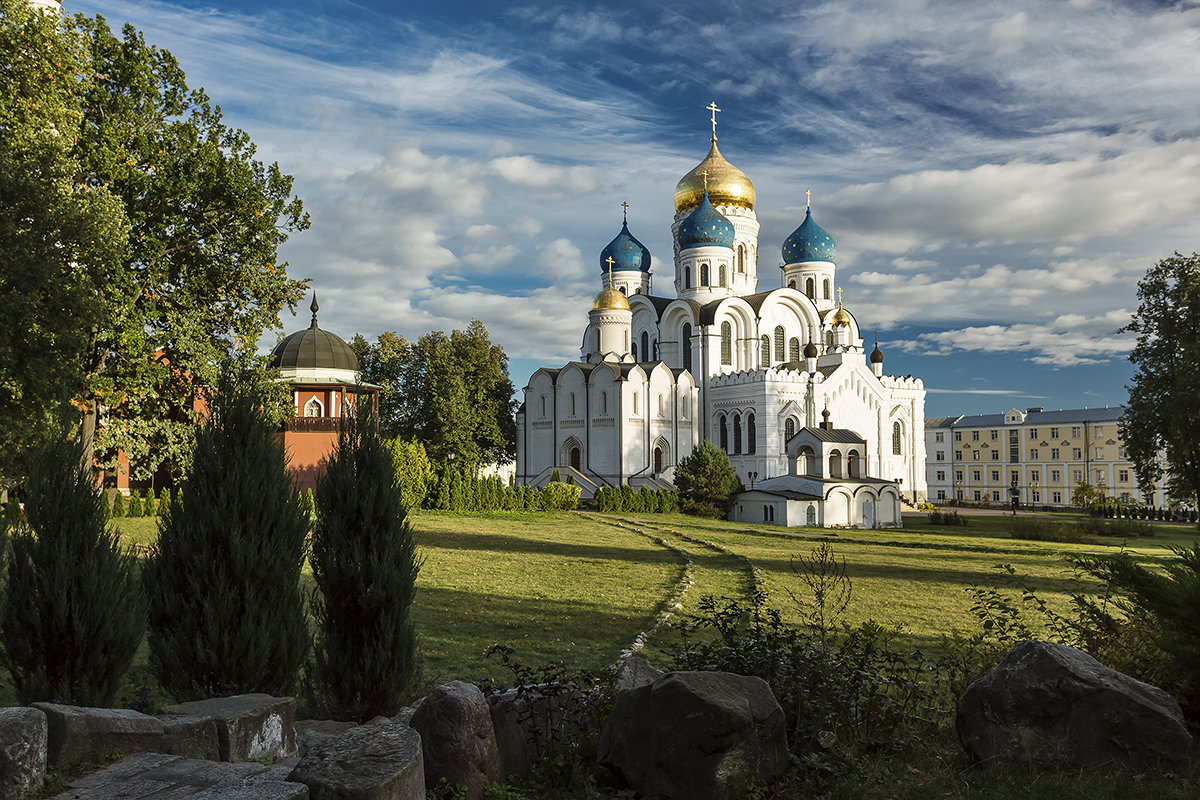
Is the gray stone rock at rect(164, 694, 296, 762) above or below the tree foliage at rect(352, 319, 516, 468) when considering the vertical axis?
below

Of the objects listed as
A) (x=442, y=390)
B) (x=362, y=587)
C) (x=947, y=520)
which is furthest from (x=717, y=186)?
(x=362, y=587)

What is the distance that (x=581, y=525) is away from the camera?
29.3 m

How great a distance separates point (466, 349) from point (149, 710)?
137 ft

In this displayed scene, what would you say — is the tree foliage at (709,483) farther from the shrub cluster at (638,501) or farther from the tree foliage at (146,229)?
the tree foliage at (146,229)

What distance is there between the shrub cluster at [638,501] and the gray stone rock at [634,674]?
31298mm

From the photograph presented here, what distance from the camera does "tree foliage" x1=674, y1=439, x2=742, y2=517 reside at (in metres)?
36.4

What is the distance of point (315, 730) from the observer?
5.98 metres

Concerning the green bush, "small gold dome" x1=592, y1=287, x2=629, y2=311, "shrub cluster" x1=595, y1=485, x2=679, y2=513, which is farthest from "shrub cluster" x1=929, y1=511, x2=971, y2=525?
"small gold dome" x1=592, y1=287, x2=629, y2=311

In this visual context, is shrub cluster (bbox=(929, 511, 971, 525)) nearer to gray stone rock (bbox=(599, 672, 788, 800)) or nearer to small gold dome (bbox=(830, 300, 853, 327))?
small gold dome (bbox=(830, 300, 853, 327))

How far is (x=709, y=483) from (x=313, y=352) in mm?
17555

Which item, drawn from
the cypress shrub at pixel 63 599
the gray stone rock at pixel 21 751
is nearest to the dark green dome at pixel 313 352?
the cypress shrub at pixel 63 599

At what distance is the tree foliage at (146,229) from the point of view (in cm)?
1592

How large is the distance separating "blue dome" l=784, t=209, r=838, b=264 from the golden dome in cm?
407

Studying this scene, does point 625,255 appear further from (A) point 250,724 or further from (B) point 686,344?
(A) point 250,724
